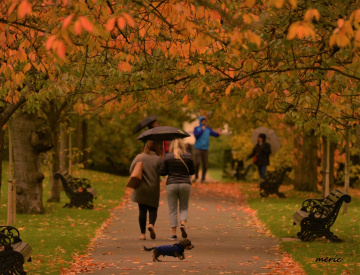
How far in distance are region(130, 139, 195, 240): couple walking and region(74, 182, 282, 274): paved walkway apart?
15.8 inches

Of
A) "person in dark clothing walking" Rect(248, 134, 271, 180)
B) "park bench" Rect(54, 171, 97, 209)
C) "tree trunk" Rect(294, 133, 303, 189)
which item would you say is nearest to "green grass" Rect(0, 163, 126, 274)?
"park bench" Rect(54, 171, 97, 209)

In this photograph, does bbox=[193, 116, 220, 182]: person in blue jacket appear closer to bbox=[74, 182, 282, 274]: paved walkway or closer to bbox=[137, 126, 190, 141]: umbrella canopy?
bbox=[74, 182, 282, 274]: paved walkway

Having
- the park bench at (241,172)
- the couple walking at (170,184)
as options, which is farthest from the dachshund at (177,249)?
the park bench at (241,172)

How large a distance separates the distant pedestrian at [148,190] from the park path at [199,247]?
40 centimetres

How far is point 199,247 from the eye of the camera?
36.7 feet

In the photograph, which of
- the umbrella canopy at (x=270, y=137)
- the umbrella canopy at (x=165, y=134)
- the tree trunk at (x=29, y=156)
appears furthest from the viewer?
the umbrella canopy at (x=270, y=137)

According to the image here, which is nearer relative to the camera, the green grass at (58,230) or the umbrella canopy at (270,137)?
the green grass at (58,230)

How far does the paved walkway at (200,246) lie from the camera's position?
923 cm

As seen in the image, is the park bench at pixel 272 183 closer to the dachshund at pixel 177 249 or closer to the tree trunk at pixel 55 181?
the tree trunk at pixel 55 181

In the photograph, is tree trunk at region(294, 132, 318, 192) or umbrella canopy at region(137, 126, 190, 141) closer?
umbrella canopy at region(137, 126, 190, 141)

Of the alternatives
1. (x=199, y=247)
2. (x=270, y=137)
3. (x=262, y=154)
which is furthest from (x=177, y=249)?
(x=270, y=137)

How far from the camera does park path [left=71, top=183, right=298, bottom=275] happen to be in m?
9.23

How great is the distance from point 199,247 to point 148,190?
163cm

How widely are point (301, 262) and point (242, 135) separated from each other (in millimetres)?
20149
